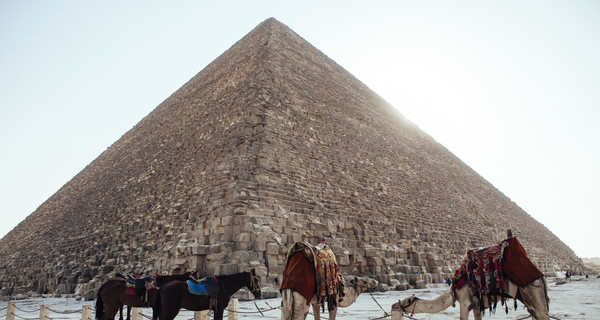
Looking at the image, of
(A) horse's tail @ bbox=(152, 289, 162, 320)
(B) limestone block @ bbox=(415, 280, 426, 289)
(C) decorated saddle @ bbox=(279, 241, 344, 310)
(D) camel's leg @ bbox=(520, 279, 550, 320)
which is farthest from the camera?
(B) limestone block @ bbox=(415, 280, 426, 289)

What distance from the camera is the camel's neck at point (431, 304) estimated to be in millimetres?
2930

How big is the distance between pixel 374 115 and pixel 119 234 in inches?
430

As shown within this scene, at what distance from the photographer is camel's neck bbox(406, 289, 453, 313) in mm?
2930

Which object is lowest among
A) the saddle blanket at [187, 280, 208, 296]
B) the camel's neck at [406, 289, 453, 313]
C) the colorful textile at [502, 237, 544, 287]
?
the camel's neck at [406, 289, 453, 313]

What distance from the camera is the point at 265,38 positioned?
13523 millimetres

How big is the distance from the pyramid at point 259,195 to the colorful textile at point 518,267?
3842 millimetres

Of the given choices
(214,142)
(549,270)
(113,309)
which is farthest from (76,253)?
(549,270)

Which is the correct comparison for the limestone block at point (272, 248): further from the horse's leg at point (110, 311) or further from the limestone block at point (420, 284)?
the limestone block at point (420, 284)

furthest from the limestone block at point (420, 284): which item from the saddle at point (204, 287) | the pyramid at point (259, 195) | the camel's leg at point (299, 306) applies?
the camel's leg at point (299, 306)

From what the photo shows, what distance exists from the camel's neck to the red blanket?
785 millimetres

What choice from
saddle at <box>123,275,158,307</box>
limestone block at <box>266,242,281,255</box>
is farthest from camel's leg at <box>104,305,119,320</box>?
limestone block at <box>266,242,281,255</box>

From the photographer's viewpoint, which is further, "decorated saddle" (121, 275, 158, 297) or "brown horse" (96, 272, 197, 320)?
"brown horse" (96, 272, 197, 320)

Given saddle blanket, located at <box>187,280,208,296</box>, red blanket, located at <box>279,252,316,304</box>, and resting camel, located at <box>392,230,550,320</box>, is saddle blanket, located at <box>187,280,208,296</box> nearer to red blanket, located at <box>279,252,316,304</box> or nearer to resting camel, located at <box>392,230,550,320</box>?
red blanket, located at <box>279,252,316,304</box>

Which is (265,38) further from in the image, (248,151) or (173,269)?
(173,269)
